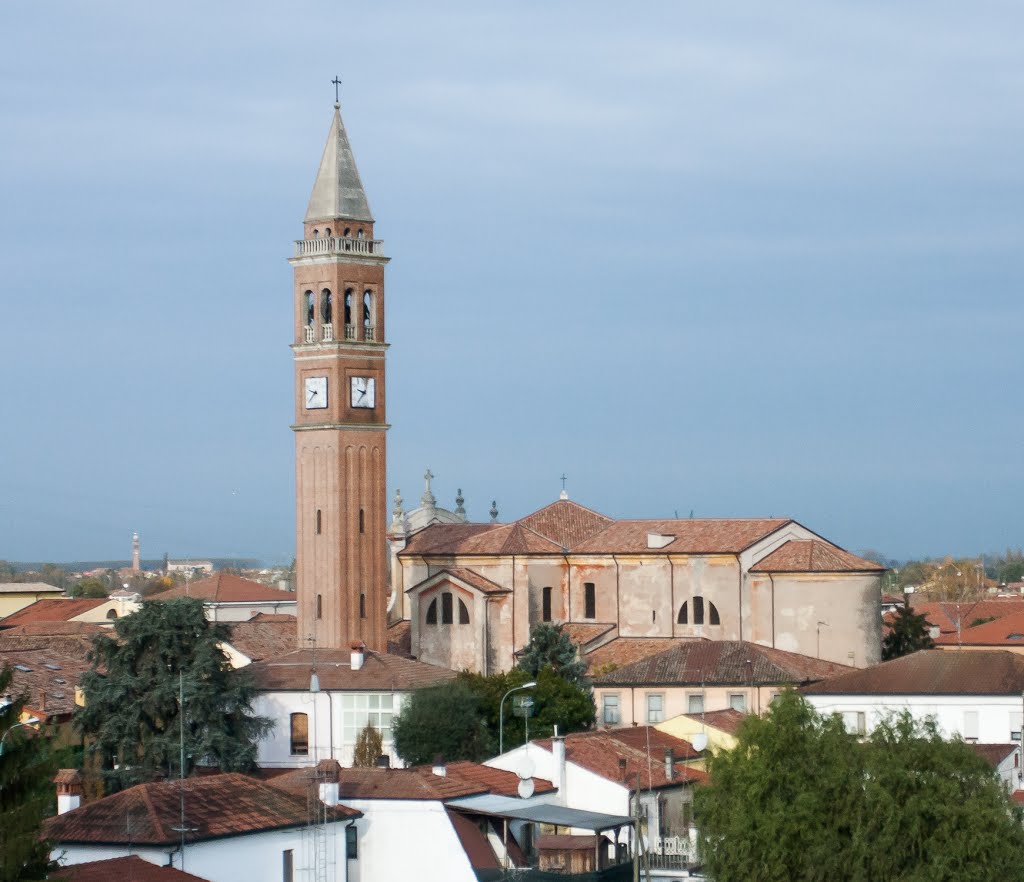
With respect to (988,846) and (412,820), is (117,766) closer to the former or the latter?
(412,820)

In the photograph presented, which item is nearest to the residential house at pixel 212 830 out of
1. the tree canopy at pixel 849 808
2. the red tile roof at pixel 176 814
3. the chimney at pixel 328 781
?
the red tile roof at pixel 176 814

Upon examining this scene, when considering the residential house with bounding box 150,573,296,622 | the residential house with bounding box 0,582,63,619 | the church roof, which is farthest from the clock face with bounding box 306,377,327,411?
the residential house with bounding box 0,582,63,619

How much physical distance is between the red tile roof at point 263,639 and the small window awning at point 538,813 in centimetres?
2797

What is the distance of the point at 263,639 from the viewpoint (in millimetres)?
75062

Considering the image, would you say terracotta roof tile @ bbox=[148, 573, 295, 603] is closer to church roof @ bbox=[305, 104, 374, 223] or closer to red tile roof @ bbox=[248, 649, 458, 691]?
church roof @ bbox=[305, 104, 374, 223]

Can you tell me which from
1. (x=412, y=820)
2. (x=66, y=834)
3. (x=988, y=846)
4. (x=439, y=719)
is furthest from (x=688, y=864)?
(x=439, y=719)

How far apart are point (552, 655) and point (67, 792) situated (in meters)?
29.6

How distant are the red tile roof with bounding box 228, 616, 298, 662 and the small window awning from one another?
2797cm

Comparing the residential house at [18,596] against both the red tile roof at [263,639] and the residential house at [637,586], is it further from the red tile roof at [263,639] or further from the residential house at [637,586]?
the residential house at [637,586]

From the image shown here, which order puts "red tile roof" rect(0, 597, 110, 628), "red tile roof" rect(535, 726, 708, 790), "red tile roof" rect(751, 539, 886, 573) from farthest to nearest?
"red tile roof" rect(0, 597, 110, 628)
"red tile roof" rect(751, 539, 886, 573)
"red tile roof" rect(535, 726, 708, 790)

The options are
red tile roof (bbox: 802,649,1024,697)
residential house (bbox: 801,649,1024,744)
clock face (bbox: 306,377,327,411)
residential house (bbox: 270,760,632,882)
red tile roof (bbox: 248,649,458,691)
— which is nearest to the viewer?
residential house (bbox: 270,760,632,882)

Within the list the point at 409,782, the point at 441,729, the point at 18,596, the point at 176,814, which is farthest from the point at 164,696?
Answer: the point at 18,596

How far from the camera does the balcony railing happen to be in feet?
235

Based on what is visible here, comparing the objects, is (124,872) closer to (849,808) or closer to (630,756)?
(849,808)
